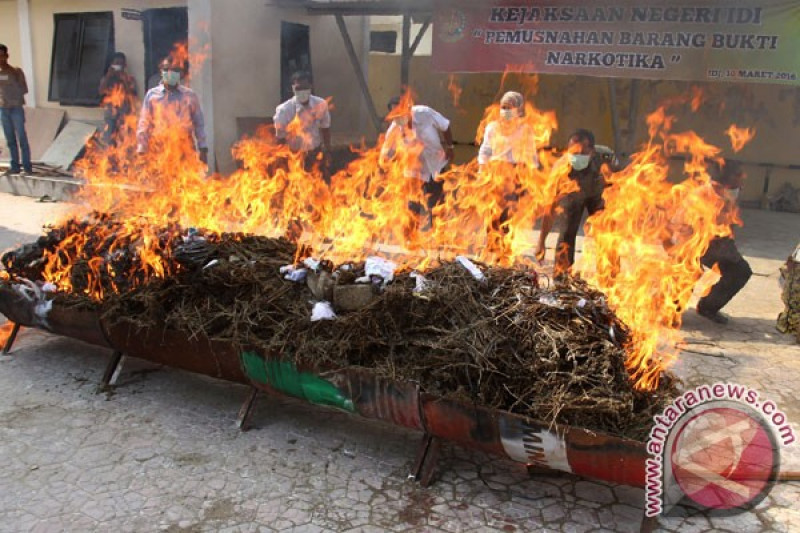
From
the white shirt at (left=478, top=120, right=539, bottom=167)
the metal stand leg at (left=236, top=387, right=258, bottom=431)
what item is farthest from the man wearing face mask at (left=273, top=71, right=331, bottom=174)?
the metal stand leg at (left=236, top=387, right=258, bottom=431)

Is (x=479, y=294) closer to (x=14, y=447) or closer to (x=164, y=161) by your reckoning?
(x=14, y=447)

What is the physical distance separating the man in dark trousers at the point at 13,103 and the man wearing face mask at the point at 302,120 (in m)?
6.54

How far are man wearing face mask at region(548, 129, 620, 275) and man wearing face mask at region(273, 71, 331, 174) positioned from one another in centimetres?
339

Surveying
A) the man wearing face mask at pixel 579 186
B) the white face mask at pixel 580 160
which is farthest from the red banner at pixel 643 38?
the white face mask at pixel 580 160

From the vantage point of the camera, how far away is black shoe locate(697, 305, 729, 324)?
6.41m

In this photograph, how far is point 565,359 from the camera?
347cm

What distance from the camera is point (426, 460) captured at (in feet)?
12.1

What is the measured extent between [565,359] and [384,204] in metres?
3.79

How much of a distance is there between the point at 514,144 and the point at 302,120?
295 centimetres

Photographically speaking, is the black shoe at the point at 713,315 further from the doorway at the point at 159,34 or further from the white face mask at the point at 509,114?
the doorway at the point at 159,34

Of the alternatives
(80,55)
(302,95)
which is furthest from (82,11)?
(302,95)

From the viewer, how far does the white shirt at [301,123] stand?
28.2 feet

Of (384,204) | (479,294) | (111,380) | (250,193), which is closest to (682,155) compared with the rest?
(384,204)

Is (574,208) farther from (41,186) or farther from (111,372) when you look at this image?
(41,186)
